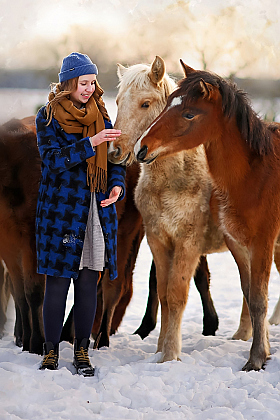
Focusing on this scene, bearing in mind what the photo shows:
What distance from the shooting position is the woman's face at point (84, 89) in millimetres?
2801

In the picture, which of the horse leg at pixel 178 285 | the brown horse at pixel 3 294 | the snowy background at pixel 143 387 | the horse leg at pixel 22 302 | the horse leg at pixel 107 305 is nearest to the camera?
the snowy background at pixel 143 387

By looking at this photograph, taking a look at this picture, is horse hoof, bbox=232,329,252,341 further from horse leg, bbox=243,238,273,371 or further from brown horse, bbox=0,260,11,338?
brown horse, bbox=0,260,11,338

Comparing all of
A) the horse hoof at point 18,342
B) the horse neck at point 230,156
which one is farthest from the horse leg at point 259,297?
the horse hoof at point 18,342

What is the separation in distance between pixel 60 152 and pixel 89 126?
0.91ft

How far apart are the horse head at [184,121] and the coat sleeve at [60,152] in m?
0.35

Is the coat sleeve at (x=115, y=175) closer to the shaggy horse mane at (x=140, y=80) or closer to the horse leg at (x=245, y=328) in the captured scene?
the shaggy horse mane at (x=140, y=80)

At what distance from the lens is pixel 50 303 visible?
109 inches

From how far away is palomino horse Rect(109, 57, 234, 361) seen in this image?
3270mm

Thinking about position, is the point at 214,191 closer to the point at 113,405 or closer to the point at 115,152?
the point at 115,152

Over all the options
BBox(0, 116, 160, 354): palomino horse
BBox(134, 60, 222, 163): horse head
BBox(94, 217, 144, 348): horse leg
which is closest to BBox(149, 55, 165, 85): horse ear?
BBox(134, 60, 222, 163): horse head

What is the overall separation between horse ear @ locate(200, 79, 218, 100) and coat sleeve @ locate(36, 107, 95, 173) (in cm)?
80

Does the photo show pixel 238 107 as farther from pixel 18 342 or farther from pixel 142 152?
pixel 18 342

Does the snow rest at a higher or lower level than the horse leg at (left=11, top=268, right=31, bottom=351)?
lower

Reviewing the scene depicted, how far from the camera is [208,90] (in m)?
2.90
